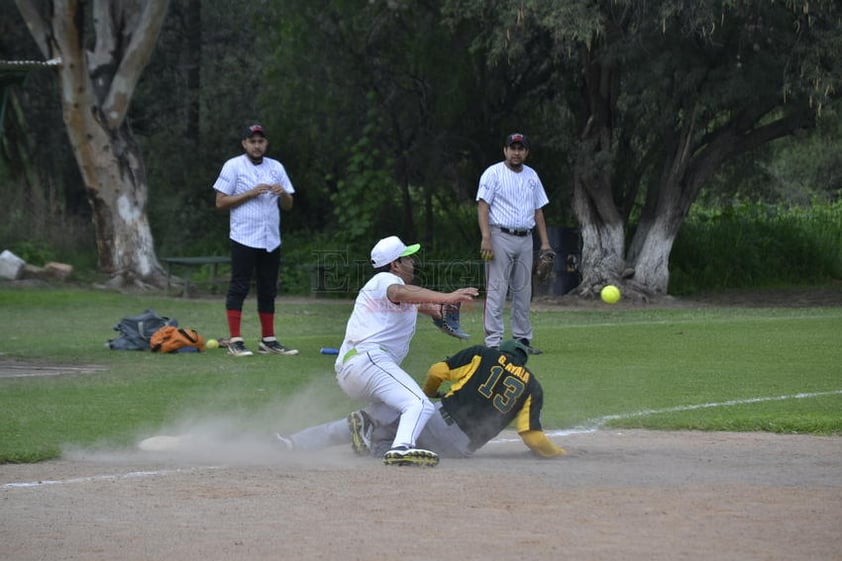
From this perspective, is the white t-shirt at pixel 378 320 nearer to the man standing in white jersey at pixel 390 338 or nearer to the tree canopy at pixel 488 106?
the man standing in white jersey at pixel 390 338

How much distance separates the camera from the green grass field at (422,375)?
957 centimetres

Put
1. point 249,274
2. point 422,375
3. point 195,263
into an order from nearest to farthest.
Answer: point 422,375 < point 249,274 < point 195,263

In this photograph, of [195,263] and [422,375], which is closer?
[422,375]

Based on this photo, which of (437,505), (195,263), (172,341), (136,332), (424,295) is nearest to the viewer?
(437,505)

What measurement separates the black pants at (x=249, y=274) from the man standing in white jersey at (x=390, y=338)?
5.33 meters

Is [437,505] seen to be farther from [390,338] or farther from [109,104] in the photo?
[109,104]

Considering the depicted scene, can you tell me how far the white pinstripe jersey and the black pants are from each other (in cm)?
251

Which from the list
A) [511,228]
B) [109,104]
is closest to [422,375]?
[511,228]

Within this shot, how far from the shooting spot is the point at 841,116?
Result: 2142cm

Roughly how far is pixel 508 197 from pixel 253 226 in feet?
9.32

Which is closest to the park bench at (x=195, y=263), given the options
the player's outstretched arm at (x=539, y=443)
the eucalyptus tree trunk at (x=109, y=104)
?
the eucalyptus tree trunk at (x=109, y=104)

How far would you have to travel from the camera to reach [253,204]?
45.0 feet

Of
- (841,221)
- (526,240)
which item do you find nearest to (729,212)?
(841,221)

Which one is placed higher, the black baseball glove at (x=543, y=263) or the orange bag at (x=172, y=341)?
the black baseball glove at (x=543, y=263)
